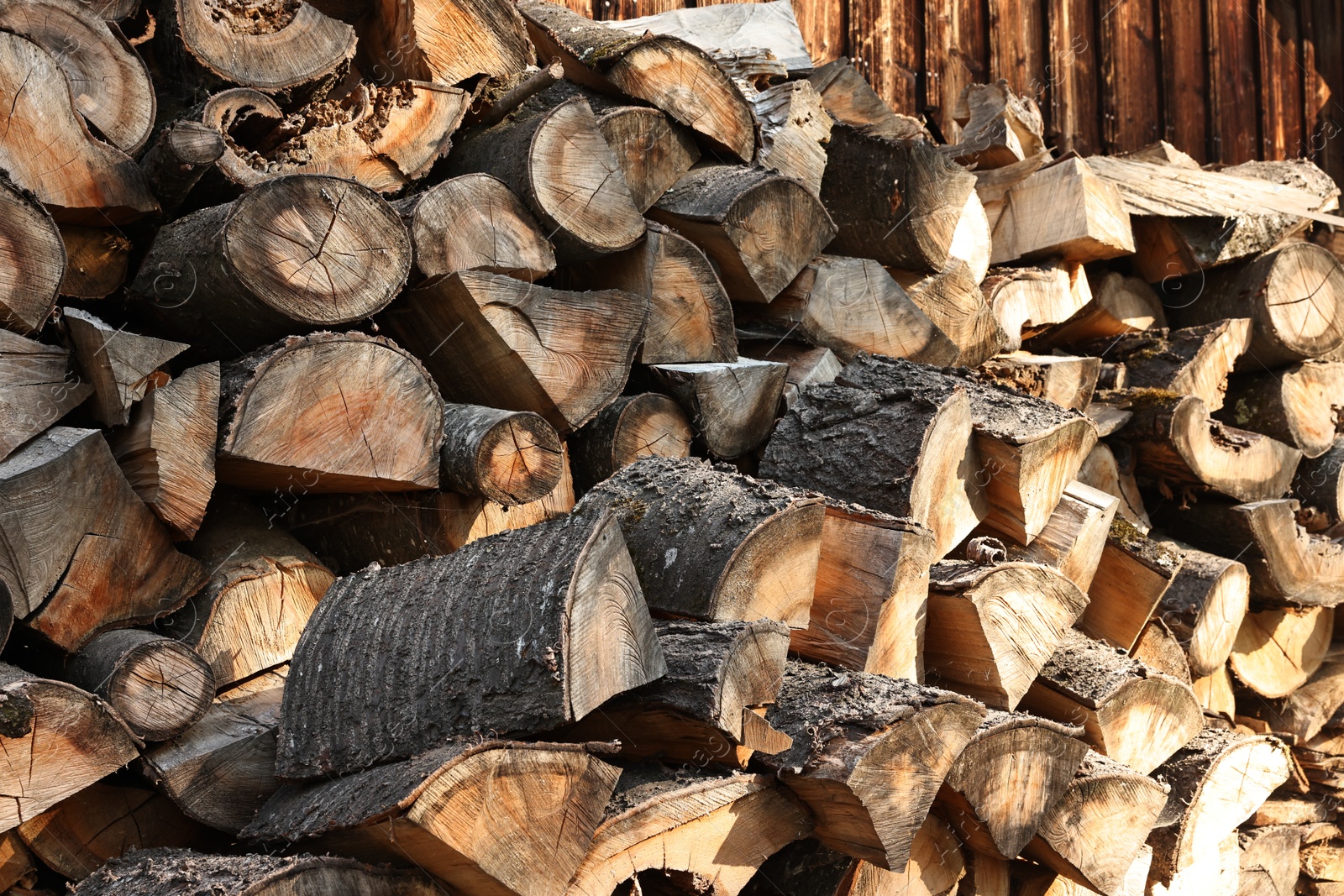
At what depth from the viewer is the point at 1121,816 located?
8.18 feet

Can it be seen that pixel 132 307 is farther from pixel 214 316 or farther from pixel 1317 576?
pixel 1317 576

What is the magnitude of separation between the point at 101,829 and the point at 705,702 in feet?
3.35

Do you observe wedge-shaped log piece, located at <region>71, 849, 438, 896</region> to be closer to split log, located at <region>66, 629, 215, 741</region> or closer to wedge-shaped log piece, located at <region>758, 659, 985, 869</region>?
split log, located at <region>66, 629, 215, 741</region>

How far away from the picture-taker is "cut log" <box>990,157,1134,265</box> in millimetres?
3900

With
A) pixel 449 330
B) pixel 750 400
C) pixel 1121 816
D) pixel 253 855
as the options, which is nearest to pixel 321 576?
pixel 449 330

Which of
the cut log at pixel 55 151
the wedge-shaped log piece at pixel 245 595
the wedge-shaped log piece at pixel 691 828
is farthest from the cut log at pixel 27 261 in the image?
the wedge-shaped log piece at pixel 691 828

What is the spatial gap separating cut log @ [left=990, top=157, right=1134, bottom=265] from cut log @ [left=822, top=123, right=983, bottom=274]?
0.48 metres

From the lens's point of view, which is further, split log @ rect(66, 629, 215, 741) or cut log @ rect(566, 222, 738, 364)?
cut log @ rect(566, 222, 738, 364)

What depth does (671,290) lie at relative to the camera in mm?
2979

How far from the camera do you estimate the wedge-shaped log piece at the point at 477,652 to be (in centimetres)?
182

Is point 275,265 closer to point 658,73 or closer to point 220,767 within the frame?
point 220,767

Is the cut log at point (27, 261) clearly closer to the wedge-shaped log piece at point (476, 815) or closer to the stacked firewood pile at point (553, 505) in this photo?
the stacked firewood pile at point (553, 505)

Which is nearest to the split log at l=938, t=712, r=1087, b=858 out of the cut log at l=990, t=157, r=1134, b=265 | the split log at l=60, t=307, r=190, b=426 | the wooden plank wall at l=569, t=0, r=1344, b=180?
the split log at l=60, t=307, r=190, b=426

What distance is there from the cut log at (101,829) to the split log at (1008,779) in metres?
1.34
